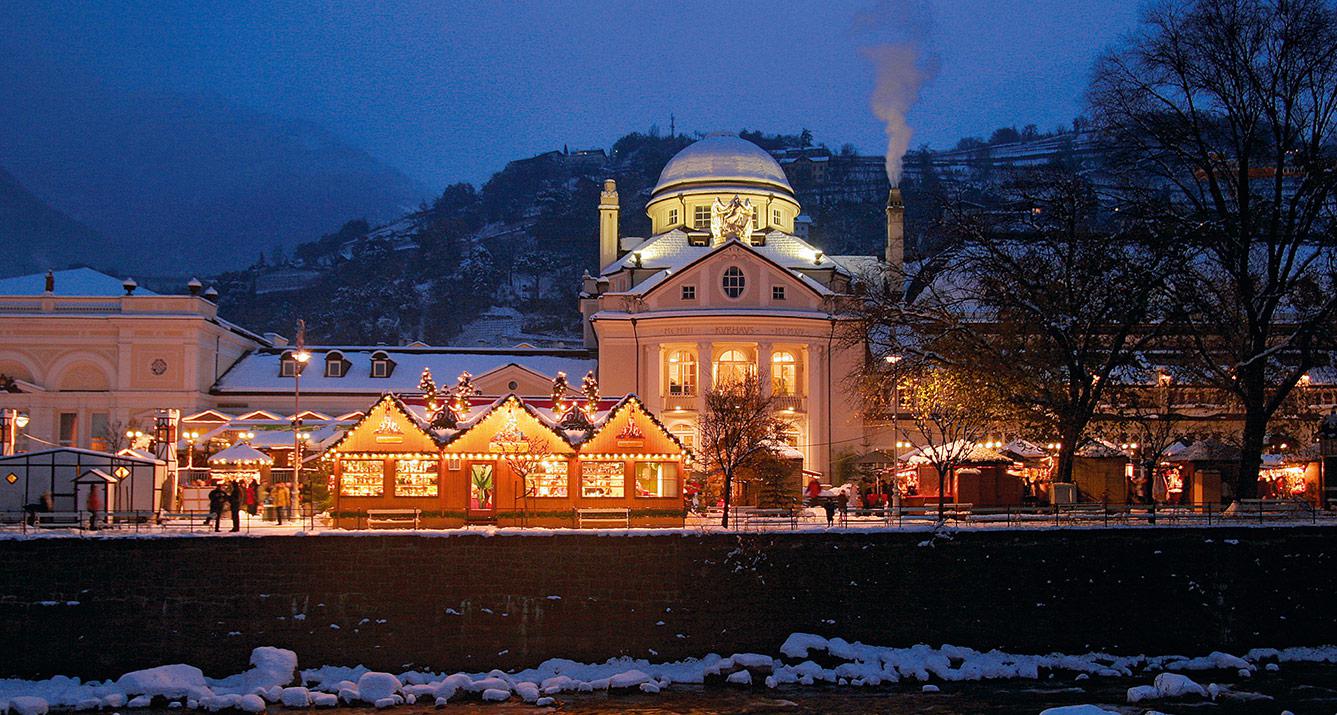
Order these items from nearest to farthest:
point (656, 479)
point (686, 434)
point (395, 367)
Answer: point (656, 479), point (686, 434), point (395, 367)

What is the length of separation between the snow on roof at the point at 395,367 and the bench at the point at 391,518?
28222mm

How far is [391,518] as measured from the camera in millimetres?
39969

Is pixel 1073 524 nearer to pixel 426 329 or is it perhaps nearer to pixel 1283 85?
pixel 1283 85

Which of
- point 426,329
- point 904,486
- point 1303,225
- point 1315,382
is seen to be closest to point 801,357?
point 904,486

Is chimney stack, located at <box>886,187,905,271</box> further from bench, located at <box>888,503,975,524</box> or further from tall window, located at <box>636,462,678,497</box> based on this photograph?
bench, located at <box>888,503,975,524</box>

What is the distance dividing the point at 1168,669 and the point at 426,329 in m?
148

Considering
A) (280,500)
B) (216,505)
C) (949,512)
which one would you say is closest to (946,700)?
(949,512)

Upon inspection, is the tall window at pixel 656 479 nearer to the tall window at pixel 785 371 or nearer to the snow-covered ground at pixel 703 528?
the snow-covered ground at pixel 703 528

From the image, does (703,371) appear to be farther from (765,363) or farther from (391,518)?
(391,518)

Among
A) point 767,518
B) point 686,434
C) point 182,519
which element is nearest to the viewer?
point 767,518

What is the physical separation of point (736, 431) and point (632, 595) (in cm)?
1157

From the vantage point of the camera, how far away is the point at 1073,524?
37781 mm

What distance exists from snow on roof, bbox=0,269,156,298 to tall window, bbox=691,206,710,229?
3093 centimetres

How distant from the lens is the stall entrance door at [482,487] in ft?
139
